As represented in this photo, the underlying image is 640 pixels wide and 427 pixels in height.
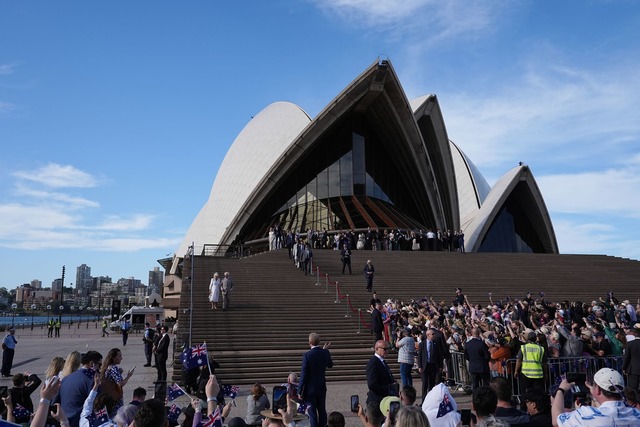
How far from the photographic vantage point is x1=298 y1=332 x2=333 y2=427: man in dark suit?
21.2ft

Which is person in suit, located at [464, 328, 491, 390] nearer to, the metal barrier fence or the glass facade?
the metal barrier fence

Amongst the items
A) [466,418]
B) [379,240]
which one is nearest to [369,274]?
[379,240]

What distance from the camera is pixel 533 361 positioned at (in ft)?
23.5

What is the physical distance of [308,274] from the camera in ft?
62.4

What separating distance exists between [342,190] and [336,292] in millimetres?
19502

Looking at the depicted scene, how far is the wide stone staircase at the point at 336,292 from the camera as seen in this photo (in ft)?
39.6

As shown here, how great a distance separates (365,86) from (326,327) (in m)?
21.0

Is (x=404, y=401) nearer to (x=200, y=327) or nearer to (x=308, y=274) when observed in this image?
(x=200, y=327)

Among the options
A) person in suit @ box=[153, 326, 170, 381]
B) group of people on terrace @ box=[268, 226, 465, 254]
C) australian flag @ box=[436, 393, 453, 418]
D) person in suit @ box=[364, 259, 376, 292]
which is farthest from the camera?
group of people on terrace @ box=[268, 226, 465, 254]

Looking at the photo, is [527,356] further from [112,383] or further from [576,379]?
[112,383]

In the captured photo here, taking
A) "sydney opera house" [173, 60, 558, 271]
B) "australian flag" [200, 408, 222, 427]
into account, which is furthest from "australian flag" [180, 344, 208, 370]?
"sydney opera house" [173, 60, 558, 271]

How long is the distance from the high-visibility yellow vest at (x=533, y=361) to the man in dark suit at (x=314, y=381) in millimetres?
2649

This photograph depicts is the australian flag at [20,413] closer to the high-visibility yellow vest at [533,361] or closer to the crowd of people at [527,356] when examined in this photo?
the crowd of people at [527,356]

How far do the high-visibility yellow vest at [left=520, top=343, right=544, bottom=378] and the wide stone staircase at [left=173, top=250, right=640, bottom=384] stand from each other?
4750 millimetres
